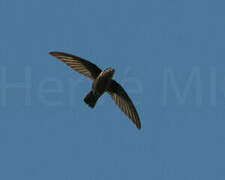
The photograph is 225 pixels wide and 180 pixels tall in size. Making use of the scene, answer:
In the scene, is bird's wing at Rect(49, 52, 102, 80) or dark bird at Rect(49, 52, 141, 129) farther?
bird's wing at Rect(49, 52, 102, 80)

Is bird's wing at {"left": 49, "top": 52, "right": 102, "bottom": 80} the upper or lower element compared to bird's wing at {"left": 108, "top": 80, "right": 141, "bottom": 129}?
upper

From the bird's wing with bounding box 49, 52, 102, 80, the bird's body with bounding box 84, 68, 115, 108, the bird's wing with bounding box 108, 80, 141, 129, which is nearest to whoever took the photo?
the bird's body with bounding box 84, 68, 115, 108

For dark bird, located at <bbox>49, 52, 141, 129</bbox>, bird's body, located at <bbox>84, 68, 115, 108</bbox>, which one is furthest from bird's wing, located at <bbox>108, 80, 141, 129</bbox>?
bird's body, located at <bbox>84, 68, 115, 108</bbox>

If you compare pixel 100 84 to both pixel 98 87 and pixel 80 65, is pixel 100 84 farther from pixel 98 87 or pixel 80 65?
pixel 80 65

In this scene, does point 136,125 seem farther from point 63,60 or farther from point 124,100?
point 63,60

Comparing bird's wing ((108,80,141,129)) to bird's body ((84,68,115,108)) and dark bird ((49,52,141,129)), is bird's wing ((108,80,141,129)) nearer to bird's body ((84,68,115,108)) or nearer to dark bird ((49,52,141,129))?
dark bird ((49,52,141,129))

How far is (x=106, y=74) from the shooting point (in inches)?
821

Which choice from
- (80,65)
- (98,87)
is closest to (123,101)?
(98,87)

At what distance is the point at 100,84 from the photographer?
2103cm

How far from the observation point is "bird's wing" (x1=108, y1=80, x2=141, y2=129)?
71.1ft

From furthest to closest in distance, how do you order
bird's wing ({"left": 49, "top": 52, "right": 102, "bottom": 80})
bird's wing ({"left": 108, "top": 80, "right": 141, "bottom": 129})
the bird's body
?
1. bird's wing ({"left": 108, "top": 80, "right": 141, "bottom": 129})
2. bird's wing ({"left": 49, "top": 52, "right": 102, "bottom": 80})
3. the bird's body

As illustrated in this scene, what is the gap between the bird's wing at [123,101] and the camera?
21.7m

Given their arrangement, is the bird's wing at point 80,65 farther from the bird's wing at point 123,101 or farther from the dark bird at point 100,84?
the bird's wing at point 123,101

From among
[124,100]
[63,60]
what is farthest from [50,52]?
[124,100]
